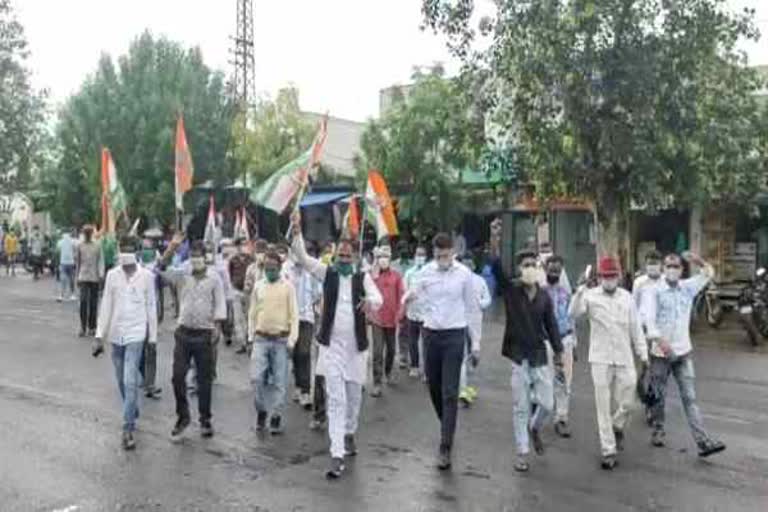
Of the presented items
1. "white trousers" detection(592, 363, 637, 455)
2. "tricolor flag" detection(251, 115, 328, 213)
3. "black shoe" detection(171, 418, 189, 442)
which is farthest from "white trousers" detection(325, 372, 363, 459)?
"tricolor flag" detection(251, 115, 328, 213)

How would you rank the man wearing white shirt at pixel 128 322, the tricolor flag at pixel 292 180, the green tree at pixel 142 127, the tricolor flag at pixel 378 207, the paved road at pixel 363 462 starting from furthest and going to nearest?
1. the green tree at pixel 142 127
2. the tricolor flag at pixel 378 207
3. the tricolor flag at pixel 292 180
4. the man wearing white shirt at pixel 128 322
5. the paved road at pixel 363 462

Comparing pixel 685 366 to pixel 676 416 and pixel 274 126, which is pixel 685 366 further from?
pixel 274 126

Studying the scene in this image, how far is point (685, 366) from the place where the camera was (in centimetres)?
886

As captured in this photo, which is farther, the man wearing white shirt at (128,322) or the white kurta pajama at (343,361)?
the man wearing white shirt at (128,322)

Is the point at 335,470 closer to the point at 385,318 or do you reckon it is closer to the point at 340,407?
the point at 340,407

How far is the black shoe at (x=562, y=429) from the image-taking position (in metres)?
9.39

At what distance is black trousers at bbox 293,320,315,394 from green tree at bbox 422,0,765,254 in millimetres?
7845

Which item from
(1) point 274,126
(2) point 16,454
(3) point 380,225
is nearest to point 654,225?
(3) point 380,225

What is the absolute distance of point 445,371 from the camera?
834 cm

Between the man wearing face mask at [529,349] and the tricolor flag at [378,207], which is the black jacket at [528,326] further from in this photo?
the tricolor flag at [378,207]

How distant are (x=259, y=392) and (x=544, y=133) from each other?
966cm

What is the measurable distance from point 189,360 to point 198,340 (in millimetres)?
208

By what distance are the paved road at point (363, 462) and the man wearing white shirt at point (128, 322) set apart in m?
0.48

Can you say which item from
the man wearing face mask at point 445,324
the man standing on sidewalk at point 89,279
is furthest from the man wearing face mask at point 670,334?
the man standing on sidewalk at point 89,279
